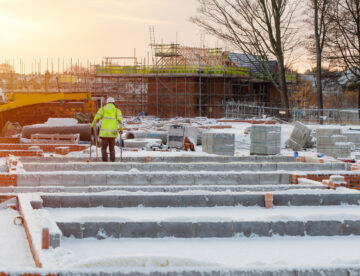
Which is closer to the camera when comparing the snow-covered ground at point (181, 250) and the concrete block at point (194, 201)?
the snow-covered ground at point (181, 250)

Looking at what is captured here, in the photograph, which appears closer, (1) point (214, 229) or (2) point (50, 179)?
(1) point (214, 229)

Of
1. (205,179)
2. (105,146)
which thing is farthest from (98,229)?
(105,146)

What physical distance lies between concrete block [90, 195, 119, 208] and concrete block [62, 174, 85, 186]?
6.75 feet

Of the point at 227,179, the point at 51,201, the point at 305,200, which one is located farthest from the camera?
the point at 227,179

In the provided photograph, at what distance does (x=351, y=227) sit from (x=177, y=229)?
7.26 ft

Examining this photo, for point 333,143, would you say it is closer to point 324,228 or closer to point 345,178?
point 345,178

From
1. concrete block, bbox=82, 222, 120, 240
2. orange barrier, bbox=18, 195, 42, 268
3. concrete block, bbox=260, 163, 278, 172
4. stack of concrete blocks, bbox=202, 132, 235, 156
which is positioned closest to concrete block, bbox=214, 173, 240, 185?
concrete block, bbox=260, 163, 278, 172

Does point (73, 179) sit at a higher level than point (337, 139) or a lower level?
lower

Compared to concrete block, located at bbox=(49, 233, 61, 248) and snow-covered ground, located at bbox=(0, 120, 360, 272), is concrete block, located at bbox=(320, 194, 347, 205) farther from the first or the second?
concrete block, located at bbox=(49, 233, 61, 248)

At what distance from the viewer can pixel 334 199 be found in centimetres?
807

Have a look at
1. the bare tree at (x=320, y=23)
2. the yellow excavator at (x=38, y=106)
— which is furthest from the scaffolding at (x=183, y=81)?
the yellow excavator at (x=38, y=106)

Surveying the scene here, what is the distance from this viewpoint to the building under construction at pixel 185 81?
38.2m

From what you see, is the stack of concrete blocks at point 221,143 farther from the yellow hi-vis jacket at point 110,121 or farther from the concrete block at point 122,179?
the concrete block at point 122,179

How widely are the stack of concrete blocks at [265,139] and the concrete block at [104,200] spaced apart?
8.97 metres
